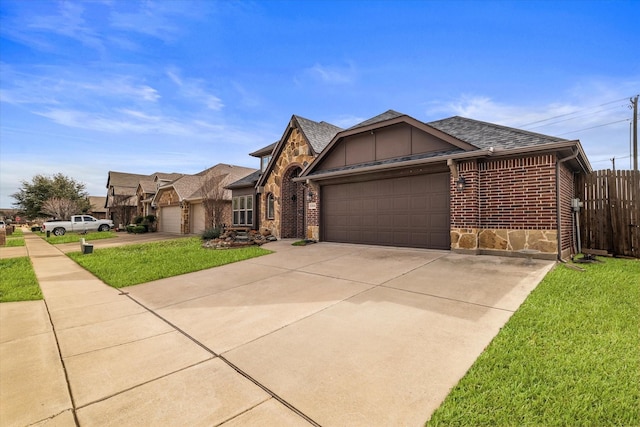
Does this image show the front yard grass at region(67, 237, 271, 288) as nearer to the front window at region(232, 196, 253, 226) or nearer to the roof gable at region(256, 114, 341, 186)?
the roof gable at region(256, 114, 341, 186)

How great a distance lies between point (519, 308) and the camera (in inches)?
167

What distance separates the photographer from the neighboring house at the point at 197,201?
2041 centimetres

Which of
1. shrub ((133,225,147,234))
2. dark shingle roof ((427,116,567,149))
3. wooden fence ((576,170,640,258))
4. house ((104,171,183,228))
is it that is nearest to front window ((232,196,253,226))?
dark shingle roof ((427,116,567,149))

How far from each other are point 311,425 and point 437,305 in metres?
3.05

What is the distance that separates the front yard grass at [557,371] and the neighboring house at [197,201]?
19.2 metres

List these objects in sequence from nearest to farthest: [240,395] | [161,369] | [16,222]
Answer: [240,395], [161,369], [16,222]

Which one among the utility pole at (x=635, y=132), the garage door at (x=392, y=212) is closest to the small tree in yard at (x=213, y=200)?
the garage door at (x=392, y=212)

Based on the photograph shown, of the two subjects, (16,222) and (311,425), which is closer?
(311,425)

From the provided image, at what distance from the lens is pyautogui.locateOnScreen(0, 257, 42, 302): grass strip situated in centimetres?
626

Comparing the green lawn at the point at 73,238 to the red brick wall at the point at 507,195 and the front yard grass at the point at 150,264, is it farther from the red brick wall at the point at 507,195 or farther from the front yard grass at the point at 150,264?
the red brick wall at the point at 507,195

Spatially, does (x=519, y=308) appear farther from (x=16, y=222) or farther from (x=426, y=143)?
(x=16, y=222)

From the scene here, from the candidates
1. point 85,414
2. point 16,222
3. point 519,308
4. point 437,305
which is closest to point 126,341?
point 85,414

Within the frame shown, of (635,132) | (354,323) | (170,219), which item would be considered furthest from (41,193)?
(635,132)

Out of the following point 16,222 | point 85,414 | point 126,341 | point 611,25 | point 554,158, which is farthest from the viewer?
point 16,222
